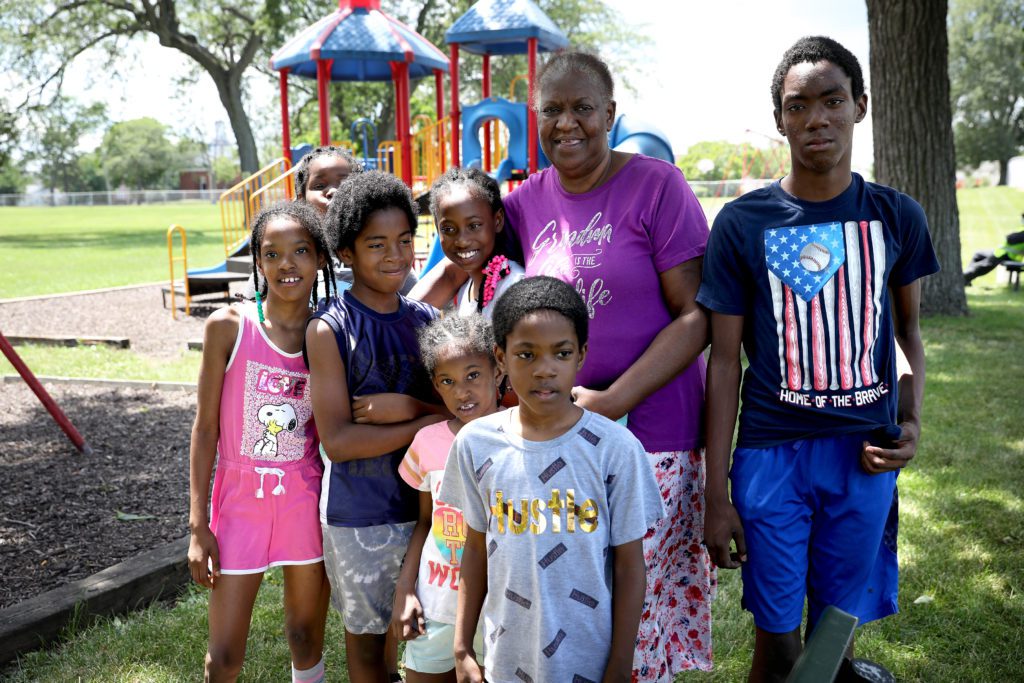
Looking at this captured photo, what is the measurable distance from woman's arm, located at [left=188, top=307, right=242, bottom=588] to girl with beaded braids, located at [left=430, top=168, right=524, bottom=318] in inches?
28.4

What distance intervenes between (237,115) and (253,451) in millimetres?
31265

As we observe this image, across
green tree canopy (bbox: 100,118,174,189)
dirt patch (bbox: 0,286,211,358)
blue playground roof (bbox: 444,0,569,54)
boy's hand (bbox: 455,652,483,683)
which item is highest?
green tree canopy (bbox: 100,118,174,189)

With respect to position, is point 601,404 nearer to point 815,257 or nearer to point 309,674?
point 815,257

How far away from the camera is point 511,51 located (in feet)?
45.7

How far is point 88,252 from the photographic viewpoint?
22.3 metres

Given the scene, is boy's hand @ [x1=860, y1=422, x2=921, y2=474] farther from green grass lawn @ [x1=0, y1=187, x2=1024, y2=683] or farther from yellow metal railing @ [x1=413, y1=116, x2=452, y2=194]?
yellow metal railing @ [x1=413, y1=116, x2=452, y2=194]

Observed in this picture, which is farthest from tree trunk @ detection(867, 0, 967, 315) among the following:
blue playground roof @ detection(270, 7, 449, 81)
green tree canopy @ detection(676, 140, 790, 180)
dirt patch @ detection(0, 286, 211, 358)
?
green tree canopy @ detection(676, 140, 790, 180)

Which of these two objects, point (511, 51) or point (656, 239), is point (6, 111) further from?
point (656, 239)

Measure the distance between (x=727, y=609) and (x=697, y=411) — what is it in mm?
1740

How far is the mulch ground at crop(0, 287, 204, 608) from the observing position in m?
4.16

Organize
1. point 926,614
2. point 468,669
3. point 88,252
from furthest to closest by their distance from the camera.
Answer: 1. point 88,252
2. point 926,614
3. point 468,669

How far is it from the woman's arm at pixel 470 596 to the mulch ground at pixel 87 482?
2662 millimetres

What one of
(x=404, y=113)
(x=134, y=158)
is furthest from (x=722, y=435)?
(x=134, y=158)

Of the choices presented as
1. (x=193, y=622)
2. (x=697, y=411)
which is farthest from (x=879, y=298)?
(x=193, y=622)
